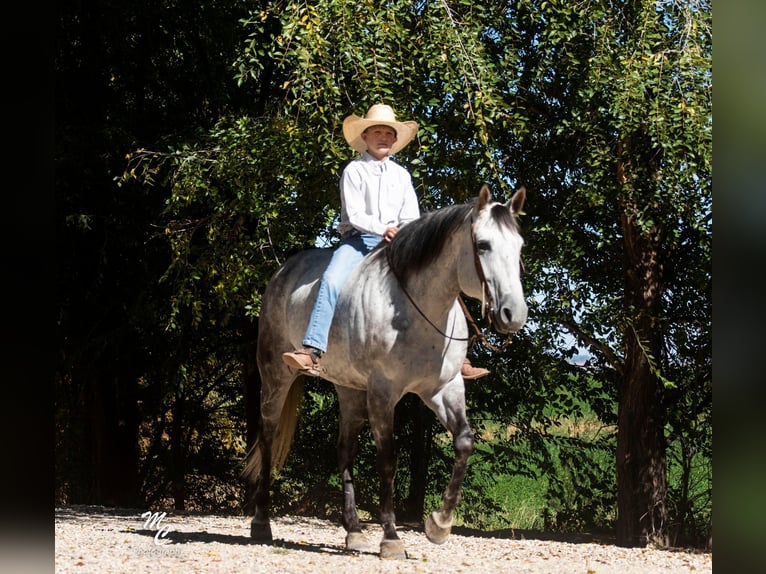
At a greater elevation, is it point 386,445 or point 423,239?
point 423,239

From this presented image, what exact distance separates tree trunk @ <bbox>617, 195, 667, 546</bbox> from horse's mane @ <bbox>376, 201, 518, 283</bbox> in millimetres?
3185

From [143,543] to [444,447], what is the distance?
500cm

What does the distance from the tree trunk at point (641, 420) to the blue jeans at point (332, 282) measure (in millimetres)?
3072

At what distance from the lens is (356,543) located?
5.99 meters

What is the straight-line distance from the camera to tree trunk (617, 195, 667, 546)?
833 centimetres

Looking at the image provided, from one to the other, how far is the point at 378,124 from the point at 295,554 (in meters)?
2.58

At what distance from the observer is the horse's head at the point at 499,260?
4.88 metres

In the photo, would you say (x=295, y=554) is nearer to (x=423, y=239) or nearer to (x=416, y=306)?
(x=416, y=306)

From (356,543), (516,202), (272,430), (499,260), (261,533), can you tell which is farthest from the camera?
(272,430)

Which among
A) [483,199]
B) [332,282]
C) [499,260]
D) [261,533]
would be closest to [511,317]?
[499,260]

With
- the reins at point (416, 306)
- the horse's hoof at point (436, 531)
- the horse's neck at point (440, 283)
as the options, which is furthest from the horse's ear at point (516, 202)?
the horse's hoof at point (436, 531)

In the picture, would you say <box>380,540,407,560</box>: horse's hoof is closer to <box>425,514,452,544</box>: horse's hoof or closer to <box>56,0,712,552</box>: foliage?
<box>425,514,452,544</box>: horse's hoof

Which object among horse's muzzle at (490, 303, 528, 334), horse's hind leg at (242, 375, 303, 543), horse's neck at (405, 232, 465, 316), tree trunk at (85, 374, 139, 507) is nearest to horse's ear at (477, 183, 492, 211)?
horse's neck at (405, 232, 465, 316)
